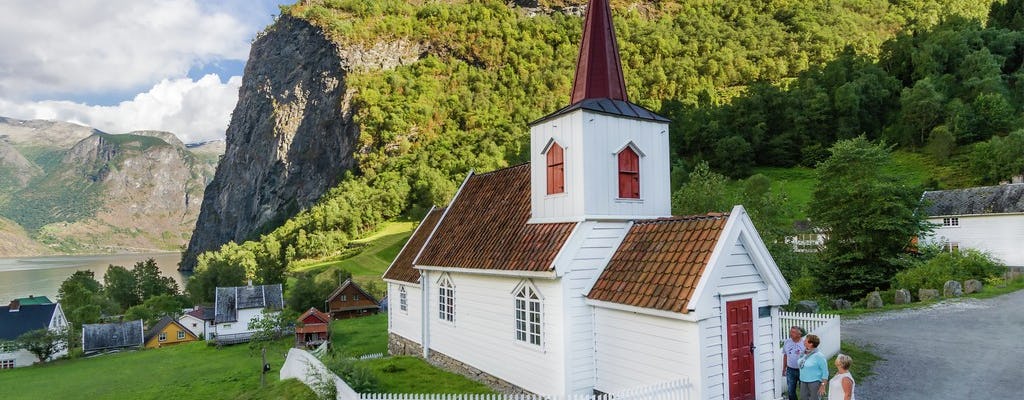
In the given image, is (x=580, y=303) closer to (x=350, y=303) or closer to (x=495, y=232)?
(x=495, y=232)

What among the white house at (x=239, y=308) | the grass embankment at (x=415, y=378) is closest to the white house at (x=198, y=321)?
the white house at (x=239, y=308)

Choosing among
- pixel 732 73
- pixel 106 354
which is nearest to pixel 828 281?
pixel 106 354

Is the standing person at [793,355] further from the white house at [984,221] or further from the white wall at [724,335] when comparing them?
the white house at [984,221]

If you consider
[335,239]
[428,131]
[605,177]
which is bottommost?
[335,239]

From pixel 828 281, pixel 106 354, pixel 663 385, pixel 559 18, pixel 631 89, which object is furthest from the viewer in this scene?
pixel 559 18

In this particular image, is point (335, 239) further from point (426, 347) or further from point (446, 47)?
point (426, 347)

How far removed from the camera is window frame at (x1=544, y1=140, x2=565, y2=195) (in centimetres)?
1342

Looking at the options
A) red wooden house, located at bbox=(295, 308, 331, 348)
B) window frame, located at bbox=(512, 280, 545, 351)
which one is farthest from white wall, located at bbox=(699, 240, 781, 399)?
red wooden house, located at bbox=(295, 308, 331, 348)

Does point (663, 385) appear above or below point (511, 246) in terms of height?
below

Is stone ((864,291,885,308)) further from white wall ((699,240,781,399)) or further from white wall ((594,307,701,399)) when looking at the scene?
white wall ((594,307,701,399))

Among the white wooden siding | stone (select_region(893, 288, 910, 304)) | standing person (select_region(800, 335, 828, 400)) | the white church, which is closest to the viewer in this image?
standing person (select_region(800, 335, 828, 400))

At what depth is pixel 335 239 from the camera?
91250mm

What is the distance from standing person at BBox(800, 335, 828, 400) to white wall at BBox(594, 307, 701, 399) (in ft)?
5.62

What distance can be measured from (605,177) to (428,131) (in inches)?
4252
